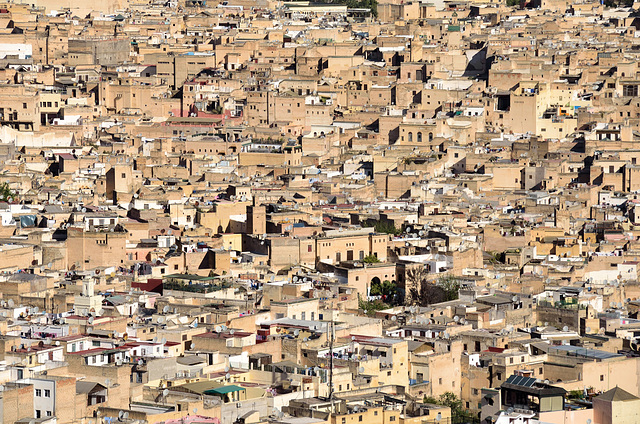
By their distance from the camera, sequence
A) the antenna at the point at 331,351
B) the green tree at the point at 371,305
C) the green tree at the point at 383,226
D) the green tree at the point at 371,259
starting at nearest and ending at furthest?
1. the antenna at the point at 331,351
2. the green tree at the point at 371,305
3. the green tree at the point at 371,259
4. the green tree at the point at 383,226

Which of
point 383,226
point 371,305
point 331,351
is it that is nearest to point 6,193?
point 383,226

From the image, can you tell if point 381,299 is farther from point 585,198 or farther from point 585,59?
point 585,59

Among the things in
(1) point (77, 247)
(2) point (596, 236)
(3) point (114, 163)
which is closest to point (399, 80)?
(3) point (114, 163)

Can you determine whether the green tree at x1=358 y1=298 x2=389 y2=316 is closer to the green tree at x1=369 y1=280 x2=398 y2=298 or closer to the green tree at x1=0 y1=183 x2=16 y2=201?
the green tree at x1=369 y1=280 x2=398 y2=298

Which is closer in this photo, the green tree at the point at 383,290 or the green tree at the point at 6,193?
the green tree at the point at 383,290

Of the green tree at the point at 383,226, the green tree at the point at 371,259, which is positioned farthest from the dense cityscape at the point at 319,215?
the green tree at the point at 383,226

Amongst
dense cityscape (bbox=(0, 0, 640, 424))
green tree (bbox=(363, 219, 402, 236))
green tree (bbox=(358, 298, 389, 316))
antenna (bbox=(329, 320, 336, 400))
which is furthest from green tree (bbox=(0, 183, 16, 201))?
antenna (bbox=(329, 320, 336, 400))

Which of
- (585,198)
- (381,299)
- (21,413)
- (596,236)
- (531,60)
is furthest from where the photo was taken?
(531,60)

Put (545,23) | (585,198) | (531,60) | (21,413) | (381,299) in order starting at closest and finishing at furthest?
(21,413) → (381,299) → (585,198) → (531,60) → (545,23)

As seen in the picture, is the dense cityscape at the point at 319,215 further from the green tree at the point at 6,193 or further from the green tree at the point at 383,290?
the green tree at the point at 6,193
